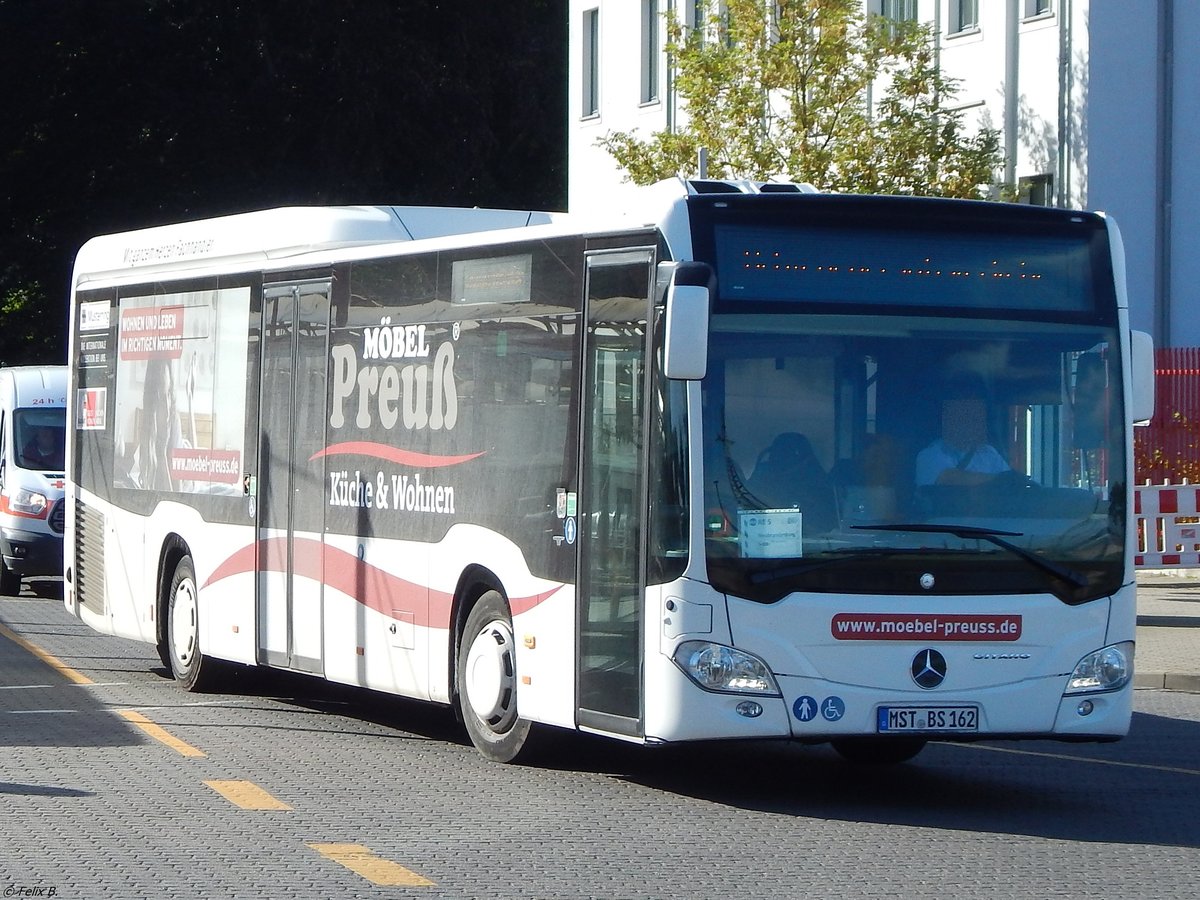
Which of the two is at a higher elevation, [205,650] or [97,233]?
[97,233]

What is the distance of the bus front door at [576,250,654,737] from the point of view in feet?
32.6

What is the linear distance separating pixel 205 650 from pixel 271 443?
67.8 inches

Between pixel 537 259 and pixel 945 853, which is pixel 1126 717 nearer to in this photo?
pixel 945 853

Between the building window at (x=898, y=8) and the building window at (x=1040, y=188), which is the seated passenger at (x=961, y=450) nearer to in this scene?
the building window at (x=1040, y=188)

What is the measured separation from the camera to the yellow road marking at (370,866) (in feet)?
26.2

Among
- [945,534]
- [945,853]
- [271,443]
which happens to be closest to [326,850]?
[945,853]

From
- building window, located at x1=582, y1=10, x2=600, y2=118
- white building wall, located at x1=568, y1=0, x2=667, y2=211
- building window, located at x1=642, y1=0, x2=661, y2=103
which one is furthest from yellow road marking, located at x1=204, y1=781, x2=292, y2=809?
building window, located at x1=582, y1=10, x2=600, y2=118

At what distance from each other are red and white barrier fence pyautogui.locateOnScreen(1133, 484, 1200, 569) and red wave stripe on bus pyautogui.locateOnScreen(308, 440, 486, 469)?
9.84 m

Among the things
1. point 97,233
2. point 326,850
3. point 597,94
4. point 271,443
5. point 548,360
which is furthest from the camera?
point 97,233

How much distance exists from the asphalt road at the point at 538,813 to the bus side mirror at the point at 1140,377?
185 centimetres

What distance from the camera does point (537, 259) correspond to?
36.2 ft

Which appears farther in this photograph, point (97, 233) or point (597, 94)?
Result: point (97, 233)

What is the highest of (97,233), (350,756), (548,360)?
(97,233)
